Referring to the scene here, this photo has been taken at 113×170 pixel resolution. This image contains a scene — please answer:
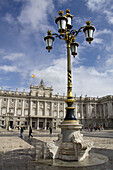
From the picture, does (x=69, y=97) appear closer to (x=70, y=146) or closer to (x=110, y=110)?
(x=70, y=146)

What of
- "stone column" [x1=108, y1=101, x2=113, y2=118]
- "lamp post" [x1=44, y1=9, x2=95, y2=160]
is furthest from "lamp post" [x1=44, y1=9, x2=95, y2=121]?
"stone column" [x1=108, y1=101, x2=113, y2=118]

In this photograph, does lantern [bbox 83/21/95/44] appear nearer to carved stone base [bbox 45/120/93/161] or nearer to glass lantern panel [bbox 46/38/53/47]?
glass lantern panel [bbox 46/38/53/47]

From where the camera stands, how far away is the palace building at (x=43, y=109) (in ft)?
212

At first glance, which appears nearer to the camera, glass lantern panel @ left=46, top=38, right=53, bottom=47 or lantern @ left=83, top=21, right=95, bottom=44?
lantern @ left=83, top=21, right=95, bottom=44

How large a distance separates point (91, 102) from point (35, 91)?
27705 millimetres

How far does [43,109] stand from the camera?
69.9 meters

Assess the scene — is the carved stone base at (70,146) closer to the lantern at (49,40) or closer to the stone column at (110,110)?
the lantern at (49,40)

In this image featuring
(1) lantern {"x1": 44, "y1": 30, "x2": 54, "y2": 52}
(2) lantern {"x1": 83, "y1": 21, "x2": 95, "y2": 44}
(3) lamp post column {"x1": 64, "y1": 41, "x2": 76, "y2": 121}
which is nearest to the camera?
(3) lamp post column {"x1": 64, "y1": 41, "x2": 76, "y2": 121}

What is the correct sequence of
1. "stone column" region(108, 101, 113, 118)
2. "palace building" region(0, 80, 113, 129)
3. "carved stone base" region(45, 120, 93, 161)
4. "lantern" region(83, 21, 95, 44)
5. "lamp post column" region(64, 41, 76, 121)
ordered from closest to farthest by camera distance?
"carved stone base" region(45, 120, 93, 161), "lamp post column" region(64, 41, 76, 121), "lantern" region(83, 21, 95, 44), "palace building" region(0, 80, 113, 129), "stone column" region(108, 101, 113, 118)

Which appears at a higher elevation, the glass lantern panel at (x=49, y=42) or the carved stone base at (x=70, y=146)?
the glass lantern panel at (x=49, y=42)

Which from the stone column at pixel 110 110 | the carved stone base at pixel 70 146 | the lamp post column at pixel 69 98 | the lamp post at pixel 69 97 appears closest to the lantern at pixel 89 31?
the lamp post at pixel 69 97

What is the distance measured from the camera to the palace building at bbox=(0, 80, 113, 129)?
64.7 metres

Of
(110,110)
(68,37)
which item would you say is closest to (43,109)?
(110,110)

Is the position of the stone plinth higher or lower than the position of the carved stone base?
higher
